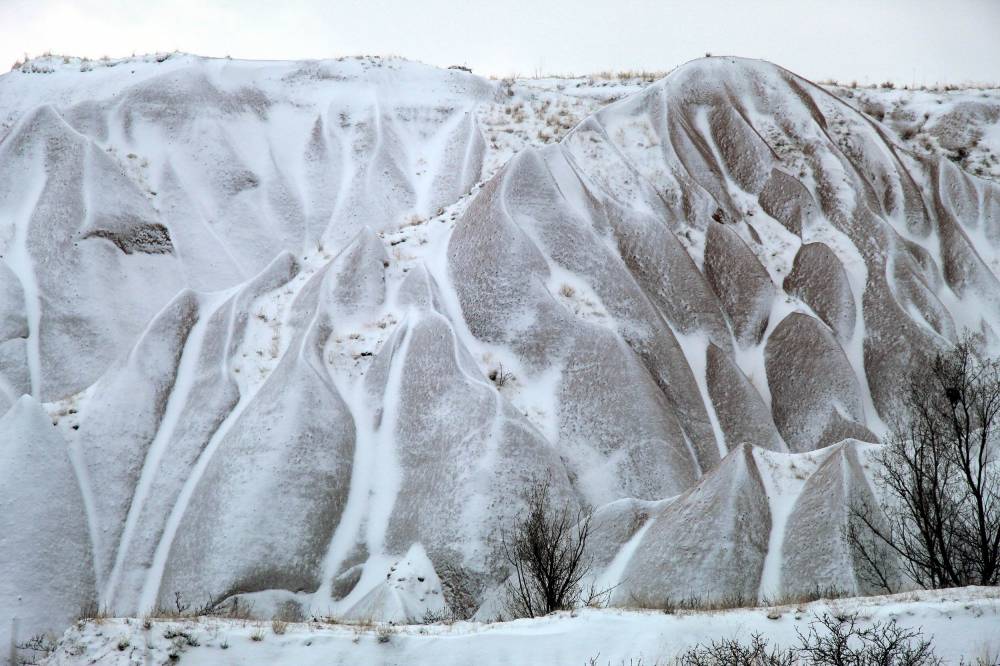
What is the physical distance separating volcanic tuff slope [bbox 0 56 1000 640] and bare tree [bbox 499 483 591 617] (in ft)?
1.71

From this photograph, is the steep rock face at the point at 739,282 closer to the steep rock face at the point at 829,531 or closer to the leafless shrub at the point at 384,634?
the steep rock face at the point at 829,531

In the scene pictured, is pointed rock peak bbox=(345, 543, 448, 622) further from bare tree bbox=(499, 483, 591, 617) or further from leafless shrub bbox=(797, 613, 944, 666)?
leafless shrub bbox=(797, 613, 944, 666)

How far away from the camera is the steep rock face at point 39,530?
21.1 meters

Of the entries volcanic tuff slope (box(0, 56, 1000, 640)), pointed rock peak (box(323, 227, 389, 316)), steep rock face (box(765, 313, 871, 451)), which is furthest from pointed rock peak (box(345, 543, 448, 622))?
steep rock face (box(765, 313, 871, 451))

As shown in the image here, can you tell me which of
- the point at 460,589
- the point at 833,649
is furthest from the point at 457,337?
the point at 833,649

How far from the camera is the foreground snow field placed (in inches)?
508

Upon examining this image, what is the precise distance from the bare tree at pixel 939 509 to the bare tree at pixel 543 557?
5.42 meters

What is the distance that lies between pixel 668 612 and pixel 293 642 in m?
5.39

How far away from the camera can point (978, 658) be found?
456 inches

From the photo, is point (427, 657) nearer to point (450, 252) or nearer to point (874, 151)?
point (450, 252)

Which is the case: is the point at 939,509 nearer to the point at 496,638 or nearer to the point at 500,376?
the point at 496,638

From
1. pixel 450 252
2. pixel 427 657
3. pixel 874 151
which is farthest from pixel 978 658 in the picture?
pixel 874 151

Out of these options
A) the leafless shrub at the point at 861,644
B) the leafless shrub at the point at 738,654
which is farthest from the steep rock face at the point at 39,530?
the leafless shrub at the point at 861,644

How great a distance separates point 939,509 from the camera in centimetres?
1736
